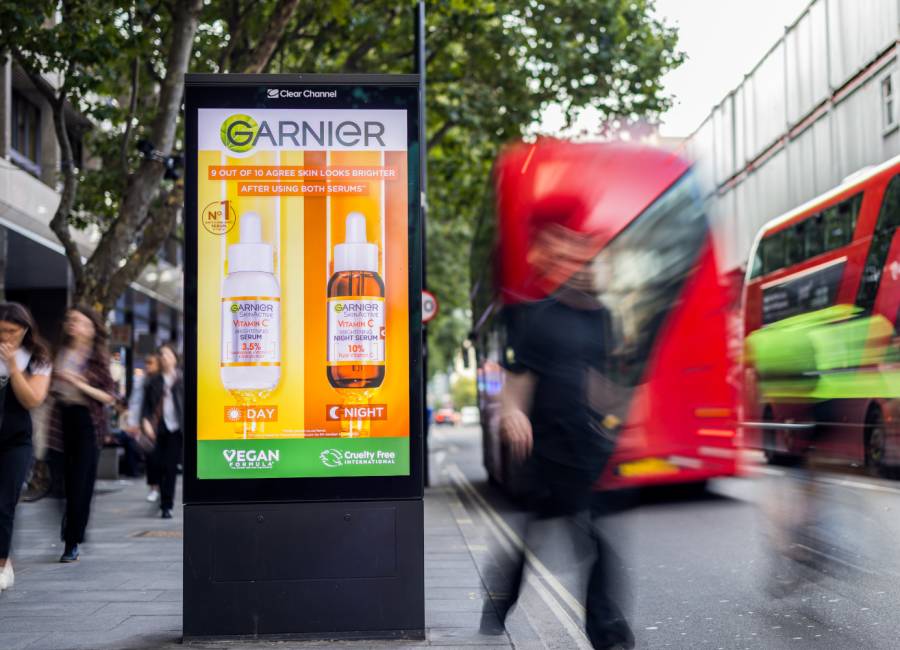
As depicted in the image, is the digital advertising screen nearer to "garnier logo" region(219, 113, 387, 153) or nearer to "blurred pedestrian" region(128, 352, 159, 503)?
"garnier logo" region(219, 113, 387, 153)

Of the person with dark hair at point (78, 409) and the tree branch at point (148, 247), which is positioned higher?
the tree branch at point (148, 247)

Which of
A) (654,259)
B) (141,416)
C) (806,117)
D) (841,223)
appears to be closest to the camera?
(654,259)

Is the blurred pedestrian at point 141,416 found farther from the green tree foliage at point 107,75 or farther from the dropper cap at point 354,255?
the dropper cap at point 354,255

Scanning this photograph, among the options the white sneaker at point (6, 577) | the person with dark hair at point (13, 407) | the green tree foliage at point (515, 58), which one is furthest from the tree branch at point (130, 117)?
the white sneaker at point (6, 577)

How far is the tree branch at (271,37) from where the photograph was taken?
1311 cm

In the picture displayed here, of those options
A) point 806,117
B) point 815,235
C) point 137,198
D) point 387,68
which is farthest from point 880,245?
point 806,117

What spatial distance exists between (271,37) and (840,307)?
24.3 ft

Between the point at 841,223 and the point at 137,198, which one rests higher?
the point at 137,198

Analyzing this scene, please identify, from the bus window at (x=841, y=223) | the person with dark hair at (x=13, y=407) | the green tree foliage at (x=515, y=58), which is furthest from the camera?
the green tree foliage at (x=515, y=58)

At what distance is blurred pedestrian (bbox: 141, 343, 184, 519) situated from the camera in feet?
36.6

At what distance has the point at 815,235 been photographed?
15.4 metres

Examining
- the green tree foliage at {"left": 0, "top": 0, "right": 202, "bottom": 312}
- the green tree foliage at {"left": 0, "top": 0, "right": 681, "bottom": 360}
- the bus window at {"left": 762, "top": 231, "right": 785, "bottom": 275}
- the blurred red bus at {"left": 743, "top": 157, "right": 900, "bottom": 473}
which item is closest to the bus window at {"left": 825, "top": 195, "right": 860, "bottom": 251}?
the blurred red bus at {"left": 743, "top": 157, "right": 900, "bottom": 473}

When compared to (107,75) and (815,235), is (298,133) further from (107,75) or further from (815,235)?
(815,235)

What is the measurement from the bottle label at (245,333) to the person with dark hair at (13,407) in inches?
73.7
